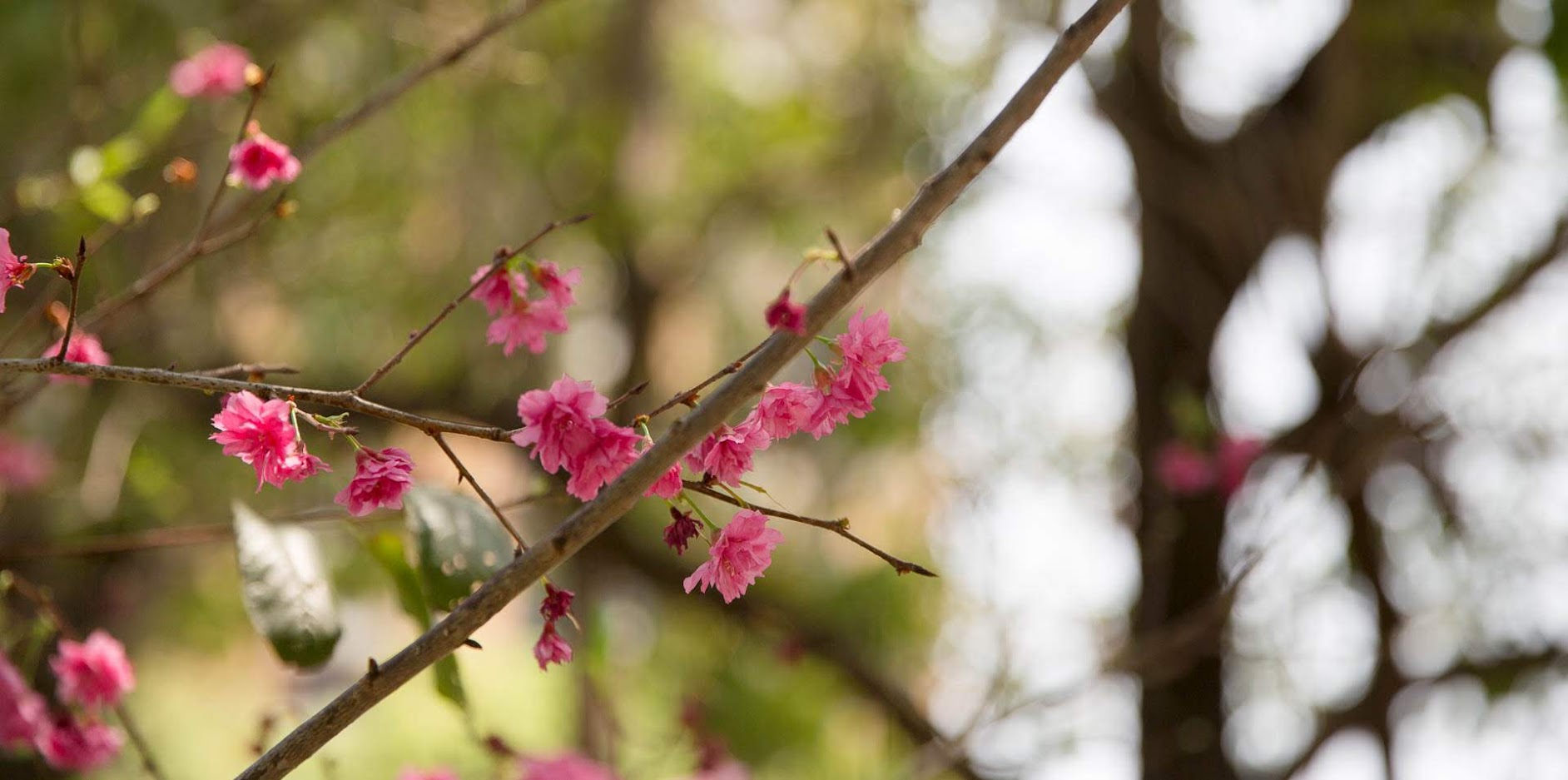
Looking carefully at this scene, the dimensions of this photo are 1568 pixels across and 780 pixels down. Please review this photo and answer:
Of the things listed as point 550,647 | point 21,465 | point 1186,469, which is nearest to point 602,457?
point 550,647

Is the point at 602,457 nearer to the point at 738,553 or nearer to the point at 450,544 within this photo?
the point at 738,553

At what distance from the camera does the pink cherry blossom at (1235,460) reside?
213 centimetres

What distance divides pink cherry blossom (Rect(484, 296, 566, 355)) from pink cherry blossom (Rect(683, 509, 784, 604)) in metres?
0.22

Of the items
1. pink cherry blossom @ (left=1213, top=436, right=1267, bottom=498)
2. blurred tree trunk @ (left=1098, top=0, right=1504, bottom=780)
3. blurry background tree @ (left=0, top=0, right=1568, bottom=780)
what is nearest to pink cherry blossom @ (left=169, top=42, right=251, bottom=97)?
blurry background tree @ (left=0, top=0, right=1568, bottom=780)

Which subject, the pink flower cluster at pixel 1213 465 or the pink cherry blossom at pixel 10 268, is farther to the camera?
the pink flower cluster at pixel 1213 465

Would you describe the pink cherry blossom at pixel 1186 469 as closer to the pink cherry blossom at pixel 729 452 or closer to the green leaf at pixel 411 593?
the green leaf at pixel 411 593

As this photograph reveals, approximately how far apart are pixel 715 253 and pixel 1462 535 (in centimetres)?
239

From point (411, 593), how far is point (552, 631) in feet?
1.34

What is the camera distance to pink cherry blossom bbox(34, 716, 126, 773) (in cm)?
120

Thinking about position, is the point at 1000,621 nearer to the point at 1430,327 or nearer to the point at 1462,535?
the point at 1430,327

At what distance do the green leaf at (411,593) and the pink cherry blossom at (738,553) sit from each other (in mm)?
365

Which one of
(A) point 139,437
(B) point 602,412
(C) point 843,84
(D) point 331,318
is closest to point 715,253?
(C) point 843,84

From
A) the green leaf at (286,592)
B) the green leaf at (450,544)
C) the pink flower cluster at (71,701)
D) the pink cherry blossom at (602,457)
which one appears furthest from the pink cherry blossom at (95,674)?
the pink cherry blossom at (602,457)

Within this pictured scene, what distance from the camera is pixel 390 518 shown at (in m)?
1.38
